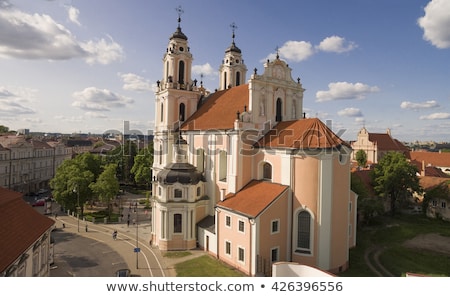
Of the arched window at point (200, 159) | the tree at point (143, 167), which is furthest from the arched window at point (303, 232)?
the tree at point (143, 167)

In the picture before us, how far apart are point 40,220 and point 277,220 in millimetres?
13368

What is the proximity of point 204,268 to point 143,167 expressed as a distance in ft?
99.0

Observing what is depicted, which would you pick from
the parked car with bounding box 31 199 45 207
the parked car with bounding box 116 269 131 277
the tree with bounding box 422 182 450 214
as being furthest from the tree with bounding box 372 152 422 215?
the parked car with bounding box 31 199 45 207

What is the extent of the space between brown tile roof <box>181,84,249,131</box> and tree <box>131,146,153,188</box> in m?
20.6

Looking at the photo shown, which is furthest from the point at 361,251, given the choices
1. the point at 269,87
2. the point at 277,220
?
the point at 269,87

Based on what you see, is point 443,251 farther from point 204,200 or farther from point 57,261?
point 57,261

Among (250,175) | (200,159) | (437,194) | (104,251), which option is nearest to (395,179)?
(437,194)

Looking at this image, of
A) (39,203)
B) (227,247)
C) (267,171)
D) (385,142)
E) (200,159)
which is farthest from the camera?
(385,142)

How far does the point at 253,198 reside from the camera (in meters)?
19.7

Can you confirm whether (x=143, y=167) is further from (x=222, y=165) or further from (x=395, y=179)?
(x=395, y=179)

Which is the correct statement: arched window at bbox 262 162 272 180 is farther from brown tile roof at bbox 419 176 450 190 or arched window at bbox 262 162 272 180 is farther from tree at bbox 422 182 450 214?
brown tile roof at bbox 419 176 450 190

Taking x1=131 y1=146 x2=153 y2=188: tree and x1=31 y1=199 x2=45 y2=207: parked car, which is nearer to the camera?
x1=31 y1=199 x2=45 y2=207: parked car

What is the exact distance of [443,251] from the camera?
75.0ft

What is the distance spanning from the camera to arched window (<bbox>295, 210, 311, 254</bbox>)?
737 inches
